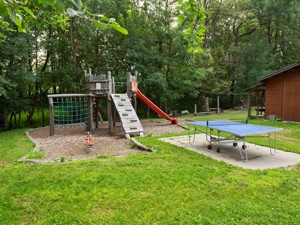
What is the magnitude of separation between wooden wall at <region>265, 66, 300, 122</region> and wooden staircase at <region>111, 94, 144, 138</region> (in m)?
8.72

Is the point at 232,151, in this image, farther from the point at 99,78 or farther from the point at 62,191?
the point at 99,78

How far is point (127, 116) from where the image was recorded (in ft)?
29.7

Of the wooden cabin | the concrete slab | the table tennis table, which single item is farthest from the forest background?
the wooden cabin

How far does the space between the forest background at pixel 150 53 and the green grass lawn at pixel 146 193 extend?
5639 mm

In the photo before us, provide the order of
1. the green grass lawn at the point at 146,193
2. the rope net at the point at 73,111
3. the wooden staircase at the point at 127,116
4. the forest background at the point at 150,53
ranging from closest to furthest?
the green grass lawn at the point at 146,193
the wooden staircase at the point at 127,116
the rope net at the point at 73,111
the forest background at the point at 150,53

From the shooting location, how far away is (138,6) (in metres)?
16.5

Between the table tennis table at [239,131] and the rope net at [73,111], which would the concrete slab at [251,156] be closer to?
the table tennis table at [239,131]

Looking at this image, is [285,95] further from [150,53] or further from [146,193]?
[146,193]

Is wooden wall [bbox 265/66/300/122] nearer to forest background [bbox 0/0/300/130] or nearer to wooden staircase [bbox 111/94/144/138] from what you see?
forest background [bbox 0/0/300/130]

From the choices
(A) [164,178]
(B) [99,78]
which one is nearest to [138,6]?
(B) [99,78]

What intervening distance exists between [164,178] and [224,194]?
101 cm

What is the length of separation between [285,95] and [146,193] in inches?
480

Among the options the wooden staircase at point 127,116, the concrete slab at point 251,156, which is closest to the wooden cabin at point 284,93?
the concrete slab at point 251,156

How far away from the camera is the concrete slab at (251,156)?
4938mm
